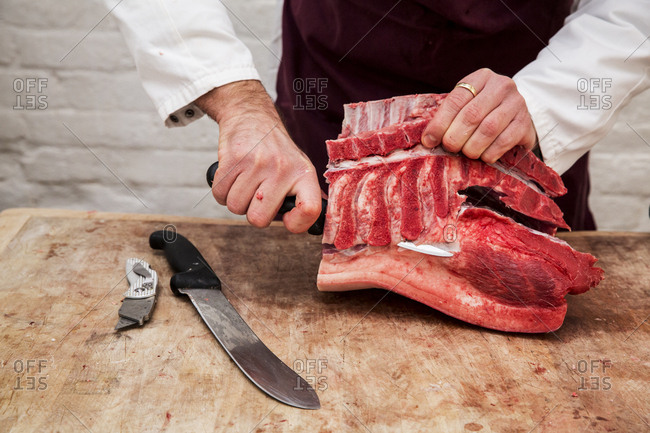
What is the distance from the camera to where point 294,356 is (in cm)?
148

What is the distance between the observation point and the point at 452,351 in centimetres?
152

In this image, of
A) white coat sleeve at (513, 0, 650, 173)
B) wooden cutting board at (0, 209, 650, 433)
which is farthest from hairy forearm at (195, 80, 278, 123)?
white coat sleeve at (513, 0, 650, 173)

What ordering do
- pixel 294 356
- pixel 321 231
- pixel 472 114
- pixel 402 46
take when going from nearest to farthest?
1. pixel 294 356
2. pixel 472 114
3. pixel 321 231
4. pixel 402 46

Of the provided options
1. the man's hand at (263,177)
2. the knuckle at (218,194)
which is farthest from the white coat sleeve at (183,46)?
the knuckle at (218,194)

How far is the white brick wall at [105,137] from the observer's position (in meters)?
3.07

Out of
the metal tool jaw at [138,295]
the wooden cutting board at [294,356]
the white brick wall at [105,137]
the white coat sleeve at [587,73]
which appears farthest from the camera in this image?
the white brick wall at [105,137]

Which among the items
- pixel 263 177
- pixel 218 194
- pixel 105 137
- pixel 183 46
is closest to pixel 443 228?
pixel 263 177

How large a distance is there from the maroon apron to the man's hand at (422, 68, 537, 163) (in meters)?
0.35

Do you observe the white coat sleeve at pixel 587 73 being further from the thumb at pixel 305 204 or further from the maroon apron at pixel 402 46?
the thumb at pixel 305 204

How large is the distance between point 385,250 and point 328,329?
267mm

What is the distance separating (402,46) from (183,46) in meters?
0.68

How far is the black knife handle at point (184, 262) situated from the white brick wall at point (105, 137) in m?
1.36

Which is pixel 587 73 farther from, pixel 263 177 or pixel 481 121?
pixel 263 177

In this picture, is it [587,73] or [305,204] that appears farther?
[587,73]
